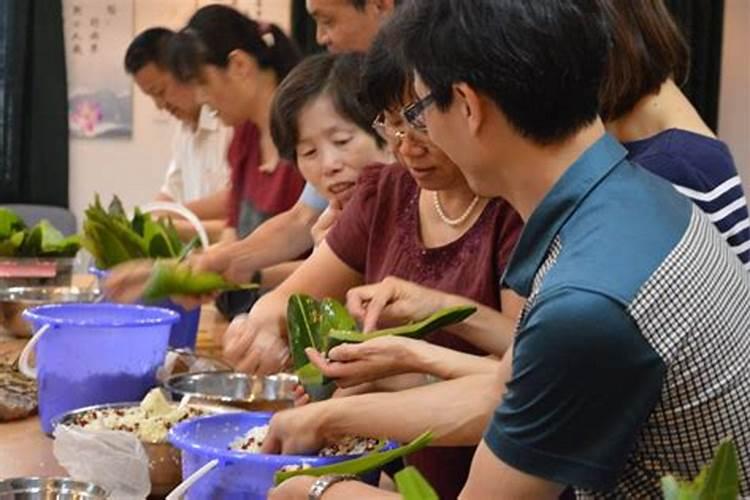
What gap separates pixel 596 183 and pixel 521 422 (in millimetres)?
231

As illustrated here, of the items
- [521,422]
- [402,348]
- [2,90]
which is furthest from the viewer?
[2,90]

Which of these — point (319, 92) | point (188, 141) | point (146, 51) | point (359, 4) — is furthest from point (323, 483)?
point (188, 141)

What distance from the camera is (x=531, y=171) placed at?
1.17 metres

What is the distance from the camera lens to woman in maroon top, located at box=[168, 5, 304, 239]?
124 inches

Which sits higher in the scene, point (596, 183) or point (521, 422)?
point (596, 183)

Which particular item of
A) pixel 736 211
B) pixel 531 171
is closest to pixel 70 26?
pixel 736 211

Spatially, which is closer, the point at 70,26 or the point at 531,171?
the point at 531,171

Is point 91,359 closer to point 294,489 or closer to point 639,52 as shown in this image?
point 294,489

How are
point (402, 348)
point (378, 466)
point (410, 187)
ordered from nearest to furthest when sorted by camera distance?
point (378, 466)
point (402, 348)
point (410, 187)

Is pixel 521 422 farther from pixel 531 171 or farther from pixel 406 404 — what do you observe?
pixel 406 404

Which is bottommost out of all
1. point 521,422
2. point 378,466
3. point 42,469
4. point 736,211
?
point 42,469

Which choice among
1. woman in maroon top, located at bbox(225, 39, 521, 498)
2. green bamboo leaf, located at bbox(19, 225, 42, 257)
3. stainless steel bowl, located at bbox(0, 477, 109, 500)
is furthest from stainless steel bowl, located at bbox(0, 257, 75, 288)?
stainless steel bowl, located at bbox(0, 477, 109, 500)

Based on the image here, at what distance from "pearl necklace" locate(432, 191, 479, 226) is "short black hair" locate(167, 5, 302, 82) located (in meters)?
1.51

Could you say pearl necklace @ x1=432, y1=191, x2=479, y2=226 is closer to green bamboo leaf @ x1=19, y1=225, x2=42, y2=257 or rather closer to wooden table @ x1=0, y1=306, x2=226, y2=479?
wooden table @ x1=0, y1=306, x2=226, y2=479
